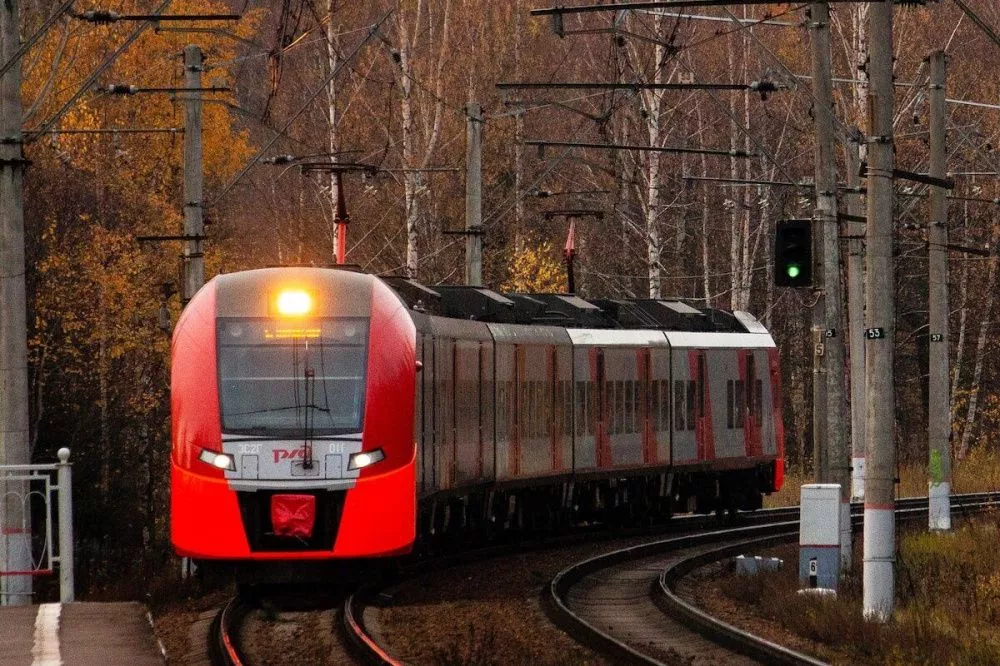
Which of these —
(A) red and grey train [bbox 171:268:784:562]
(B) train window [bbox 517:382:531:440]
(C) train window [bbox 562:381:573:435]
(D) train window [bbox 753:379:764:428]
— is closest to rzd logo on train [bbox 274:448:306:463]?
(A) red and grey train [bbox 171:268:784:562]

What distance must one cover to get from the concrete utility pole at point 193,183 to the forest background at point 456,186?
1005 cm

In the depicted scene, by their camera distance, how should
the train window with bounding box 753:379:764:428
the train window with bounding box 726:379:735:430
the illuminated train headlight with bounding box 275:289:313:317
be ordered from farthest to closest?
1. the train window with bounding box 753:379:764:428
2. the train window with bounding box 726:379:735:430
3. the illuminated train headlight with bounding box 275:289:313:317

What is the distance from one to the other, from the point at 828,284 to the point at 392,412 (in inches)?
254

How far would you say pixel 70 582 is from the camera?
17.1m

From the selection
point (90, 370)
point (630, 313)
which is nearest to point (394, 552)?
point (630, 313)

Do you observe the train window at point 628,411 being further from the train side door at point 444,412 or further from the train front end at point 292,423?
the train front end at point 292,423

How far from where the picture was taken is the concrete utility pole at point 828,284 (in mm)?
21031

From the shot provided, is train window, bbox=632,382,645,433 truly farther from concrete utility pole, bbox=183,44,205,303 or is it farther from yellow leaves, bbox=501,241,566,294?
yellow leaves, bbox=501,241,566,294

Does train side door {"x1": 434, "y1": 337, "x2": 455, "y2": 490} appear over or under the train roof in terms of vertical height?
under

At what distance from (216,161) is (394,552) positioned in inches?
1399

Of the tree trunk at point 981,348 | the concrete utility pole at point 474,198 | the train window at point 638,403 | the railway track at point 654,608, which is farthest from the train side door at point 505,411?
the tree trunk at point 981,348

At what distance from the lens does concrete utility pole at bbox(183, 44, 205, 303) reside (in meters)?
24.1

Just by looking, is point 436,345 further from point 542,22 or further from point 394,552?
point 542,22

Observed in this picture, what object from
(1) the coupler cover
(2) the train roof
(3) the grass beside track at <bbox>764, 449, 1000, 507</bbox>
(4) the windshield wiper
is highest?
(2) the train roof
